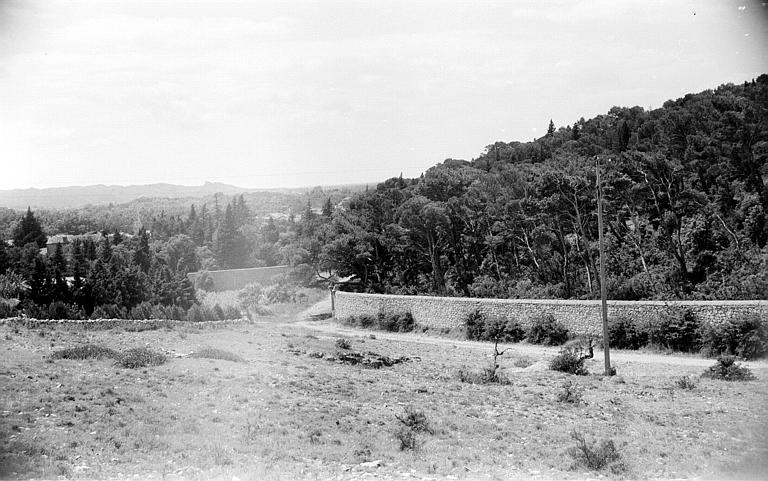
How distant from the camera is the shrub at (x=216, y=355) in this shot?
10539mm

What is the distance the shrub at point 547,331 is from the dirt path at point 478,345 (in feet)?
0.99

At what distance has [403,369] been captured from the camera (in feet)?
40.2

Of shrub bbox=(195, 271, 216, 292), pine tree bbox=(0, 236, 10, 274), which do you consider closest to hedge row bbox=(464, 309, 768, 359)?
shrub bbox=(195, 271, 216, 292)

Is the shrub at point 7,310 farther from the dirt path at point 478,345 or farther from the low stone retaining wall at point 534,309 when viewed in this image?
the low stone retaining wall at point 534,309

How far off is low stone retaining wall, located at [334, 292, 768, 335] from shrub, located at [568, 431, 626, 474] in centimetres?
917

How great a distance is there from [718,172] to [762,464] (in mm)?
19496

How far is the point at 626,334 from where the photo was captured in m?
15.4

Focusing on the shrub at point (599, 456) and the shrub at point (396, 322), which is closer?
the shrub at point (599, 456)

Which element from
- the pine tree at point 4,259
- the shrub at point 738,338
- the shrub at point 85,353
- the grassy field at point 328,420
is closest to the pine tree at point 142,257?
the grassy field at point 328,420

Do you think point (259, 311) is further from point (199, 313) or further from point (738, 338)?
point (738, 338)

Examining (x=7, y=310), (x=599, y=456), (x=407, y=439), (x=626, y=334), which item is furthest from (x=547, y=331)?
(x=7, y=310)

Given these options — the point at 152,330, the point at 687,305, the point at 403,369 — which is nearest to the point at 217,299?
the point at 152,330

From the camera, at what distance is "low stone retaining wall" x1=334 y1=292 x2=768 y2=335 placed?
1403cm

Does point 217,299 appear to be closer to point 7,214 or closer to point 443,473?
point 7,214
